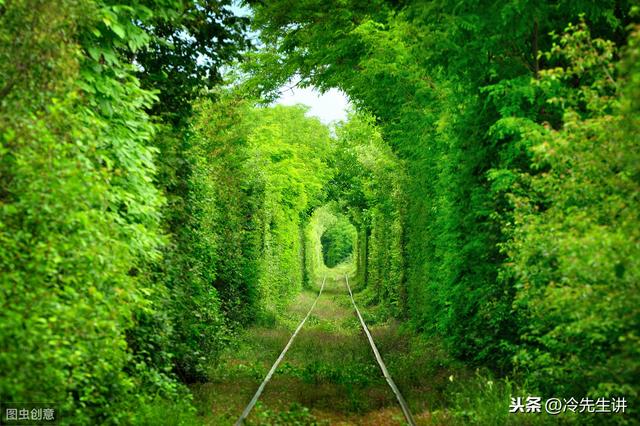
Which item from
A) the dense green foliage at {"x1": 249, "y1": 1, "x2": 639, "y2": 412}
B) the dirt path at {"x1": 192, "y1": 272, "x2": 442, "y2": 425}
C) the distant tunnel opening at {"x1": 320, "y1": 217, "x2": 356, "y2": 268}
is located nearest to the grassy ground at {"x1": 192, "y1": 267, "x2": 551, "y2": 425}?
the dirt path at {"x1": 192, "y1": 272, "x2": 442, "y2": 425}

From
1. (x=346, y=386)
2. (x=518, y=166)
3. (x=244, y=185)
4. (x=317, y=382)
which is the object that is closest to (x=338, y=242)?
(x=244, y=185)

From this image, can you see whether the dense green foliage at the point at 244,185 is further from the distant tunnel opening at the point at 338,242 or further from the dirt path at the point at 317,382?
the distant tunnel opening at the point at 338,242

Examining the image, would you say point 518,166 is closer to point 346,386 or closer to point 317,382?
point 346,386

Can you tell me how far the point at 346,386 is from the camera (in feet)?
38.5

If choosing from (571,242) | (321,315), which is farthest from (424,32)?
(321,315)

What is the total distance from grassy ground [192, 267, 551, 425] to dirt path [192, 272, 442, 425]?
0.02m

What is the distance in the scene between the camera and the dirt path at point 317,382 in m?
9.62

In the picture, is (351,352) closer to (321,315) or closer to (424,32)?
(424,32)

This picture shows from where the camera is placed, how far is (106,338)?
5.68 metres

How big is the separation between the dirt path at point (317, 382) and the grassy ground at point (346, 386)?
2 centimetres

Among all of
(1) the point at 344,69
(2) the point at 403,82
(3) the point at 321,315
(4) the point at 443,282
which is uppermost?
(1) the point at 344,69

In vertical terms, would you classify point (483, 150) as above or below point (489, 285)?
above

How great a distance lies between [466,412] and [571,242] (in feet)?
13.4

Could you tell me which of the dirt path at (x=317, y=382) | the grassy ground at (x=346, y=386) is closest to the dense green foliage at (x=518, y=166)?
the grassy ground at (x=346, y=386)
